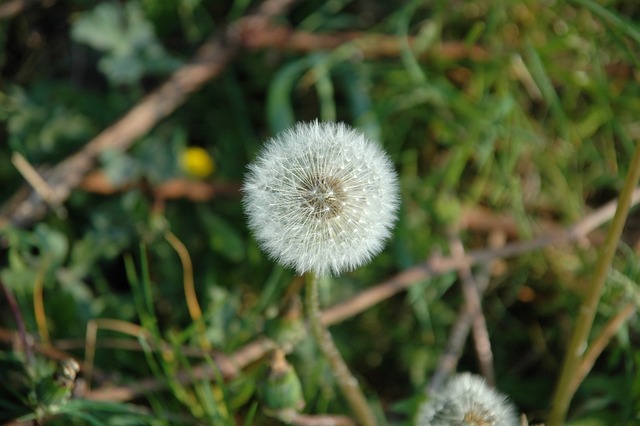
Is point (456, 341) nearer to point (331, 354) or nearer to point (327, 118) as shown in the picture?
point (331, 354)

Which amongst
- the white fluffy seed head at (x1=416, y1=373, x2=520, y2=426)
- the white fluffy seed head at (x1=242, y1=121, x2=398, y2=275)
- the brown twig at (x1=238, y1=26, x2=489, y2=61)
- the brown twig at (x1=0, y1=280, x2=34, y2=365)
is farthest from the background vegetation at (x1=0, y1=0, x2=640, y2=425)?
the white fluffy seed head at (x1=242, y1=121, x2=398, y2=275)

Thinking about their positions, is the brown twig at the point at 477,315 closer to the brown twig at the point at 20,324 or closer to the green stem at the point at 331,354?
the green stem at the point at 331,354

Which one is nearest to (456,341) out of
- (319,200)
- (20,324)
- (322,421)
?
(322,421)

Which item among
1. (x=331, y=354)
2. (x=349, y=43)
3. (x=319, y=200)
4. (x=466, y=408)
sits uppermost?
(x=349, y=43)

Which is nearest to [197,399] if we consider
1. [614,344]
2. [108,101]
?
[108,101]

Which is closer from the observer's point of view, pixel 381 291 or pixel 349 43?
pixel 381 291

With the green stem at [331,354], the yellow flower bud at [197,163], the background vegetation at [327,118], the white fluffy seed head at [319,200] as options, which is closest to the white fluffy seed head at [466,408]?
the green stem at [331,354]

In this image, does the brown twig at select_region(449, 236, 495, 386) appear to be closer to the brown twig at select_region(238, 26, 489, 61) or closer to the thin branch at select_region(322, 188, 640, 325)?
the thin branch at select_region(322, 188, 640, 325)
